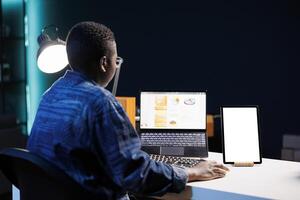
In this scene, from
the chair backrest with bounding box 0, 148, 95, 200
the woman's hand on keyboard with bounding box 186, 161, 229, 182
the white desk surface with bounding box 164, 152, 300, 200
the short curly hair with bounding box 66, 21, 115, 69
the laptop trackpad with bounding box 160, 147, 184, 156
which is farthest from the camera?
the laptop trackpad with bounding box 160, 147, 184, 156

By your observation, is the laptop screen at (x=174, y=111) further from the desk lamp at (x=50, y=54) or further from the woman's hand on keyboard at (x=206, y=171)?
the desk lamp at (x=50, y=54)

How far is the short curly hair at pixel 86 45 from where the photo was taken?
1606mm

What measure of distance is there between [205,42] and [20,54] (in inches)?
89.3

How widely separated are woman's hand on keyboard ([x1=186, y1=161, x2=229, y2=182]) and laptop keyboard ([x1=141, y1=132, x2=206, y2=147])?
329 mm

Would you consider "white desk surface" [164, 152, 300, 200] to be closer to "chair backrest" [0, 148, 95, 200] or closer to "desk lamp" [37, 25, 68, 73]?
"chair backrest" [0, 148, 95, 200]

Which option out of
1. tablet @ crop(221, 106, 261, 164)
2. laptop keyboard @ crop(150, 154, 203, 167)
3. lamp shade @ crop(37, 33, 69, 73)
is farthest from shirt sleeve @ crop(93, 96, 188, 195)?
lamp shade @ crop(37, 33, 69, 73)

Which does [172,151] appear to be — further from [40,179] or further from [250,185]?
[40,179]

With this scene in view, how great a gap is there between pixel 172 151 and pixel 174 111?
0.62 ft

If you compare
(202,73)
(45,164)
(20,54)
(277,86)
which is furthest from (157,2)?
(45,164)

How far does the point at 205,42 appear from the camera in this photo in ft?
15.1

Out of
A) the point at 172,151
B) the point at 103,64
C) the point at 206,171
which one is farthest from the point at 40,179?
the point at 172,151

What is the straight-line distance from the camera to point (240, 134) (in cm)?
220

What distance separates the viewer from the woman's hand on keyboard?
1.89 m

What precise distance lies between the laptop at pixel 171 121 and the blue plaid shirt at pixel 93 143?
0.75 meters
